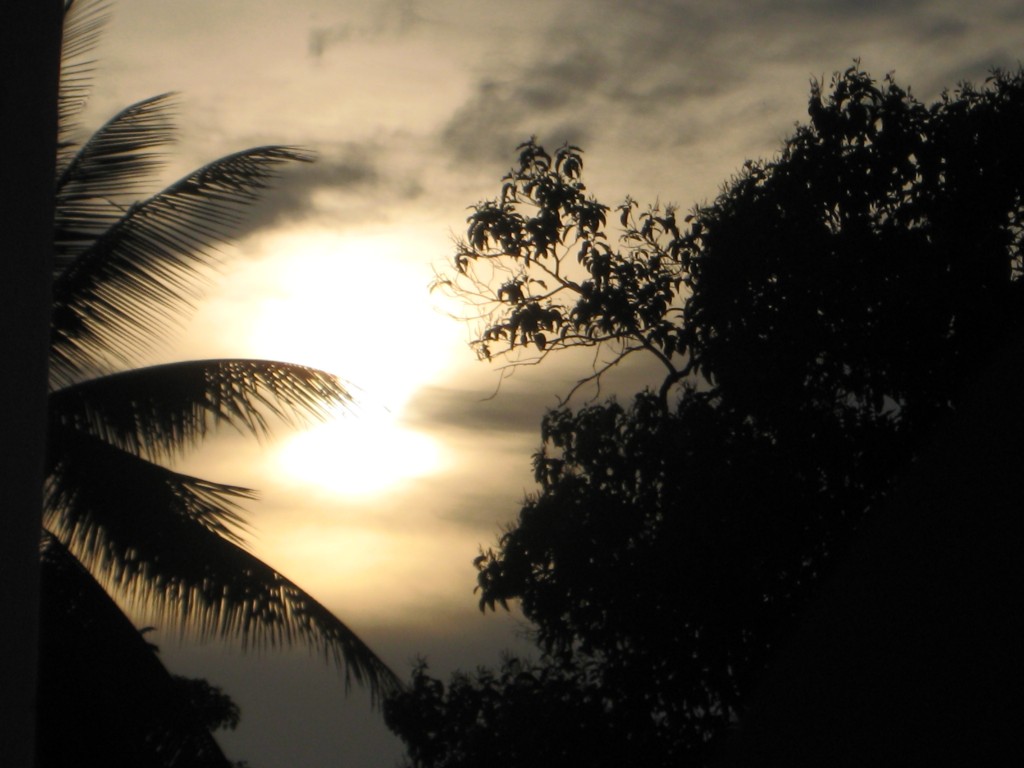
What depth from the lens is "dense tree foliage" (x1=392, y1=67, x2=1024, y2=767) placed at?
8.02 metres

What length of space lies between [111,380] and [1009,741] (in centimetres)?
626

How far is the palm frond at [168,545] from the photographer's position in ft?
24.1

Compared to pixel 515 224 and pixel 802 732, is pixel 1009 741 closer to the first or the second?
pixel 802 732

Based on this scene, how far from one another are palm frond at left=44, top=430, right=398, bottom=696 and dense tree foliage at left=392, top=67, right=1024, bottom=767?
2.18 metres

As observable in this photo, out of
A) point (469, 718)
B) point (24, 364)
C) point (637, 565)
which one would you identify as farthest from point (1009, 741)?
point (469, 718)

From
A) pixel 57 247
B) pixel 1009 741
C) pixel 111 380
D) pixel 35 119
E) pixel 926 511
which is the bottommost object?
pixel 1009 741

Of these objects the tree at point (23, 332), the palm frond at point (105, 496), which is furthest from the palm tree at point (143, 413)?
the tree at point (23, 332)

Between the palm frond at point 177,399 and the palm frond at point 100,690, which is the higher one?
the palm frond at point 177,399

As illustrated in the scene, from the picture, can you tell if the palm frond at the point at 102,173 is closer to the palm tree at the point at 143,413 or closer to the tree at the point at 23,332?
the palm tree at the point at 143,413

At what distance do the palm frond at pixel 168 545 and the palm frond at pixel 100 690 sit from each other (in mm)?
313

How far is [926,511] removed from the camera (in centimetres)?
439

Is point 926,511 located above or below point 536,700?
above

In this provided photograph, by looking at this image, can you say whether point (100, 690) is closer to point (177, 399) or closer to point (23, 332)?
point (177, 399)

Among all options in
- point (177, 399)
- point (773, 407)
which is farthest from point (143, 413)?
point (773, 407)
